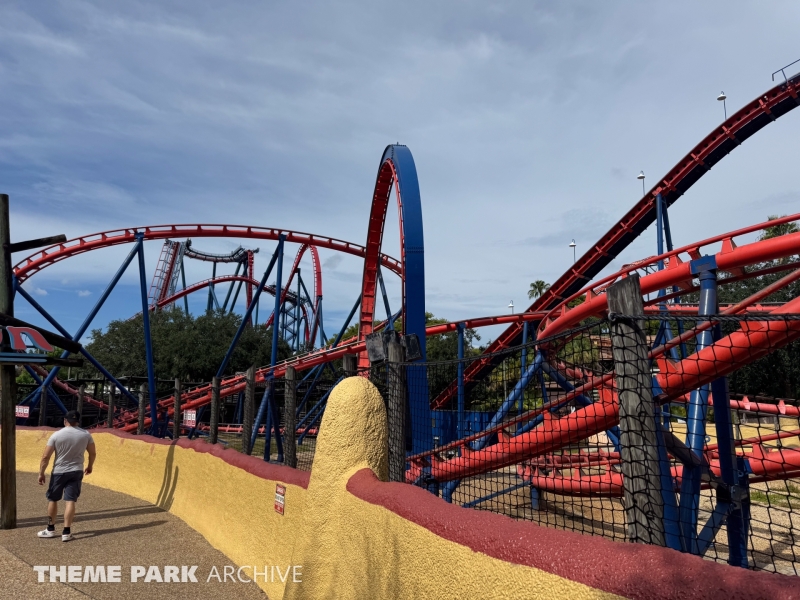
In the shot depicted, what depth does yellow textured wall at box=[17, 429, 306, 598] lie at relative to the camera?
461 cm

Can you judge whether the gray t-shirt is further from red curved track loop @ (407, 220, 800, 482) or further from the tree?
the tree

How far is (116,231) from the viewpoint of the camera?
1552 centimetres

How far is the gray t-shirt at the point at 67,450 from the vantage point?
6.22 metres

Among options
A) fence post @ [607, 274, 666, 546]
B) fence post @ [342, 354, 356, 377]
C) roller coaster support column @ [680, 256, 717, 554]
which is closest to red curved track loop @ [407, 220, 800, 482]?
roller coaster support column @ [680, 256, 717, 554]

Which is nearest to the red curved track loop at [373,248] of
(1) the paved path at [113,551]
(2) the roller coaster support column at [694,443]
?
(1) the paved path at [113,551]

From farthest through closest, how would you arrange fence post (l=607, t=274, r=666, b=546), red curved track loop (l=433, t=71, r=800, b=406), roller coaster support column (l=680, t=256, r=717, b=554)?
red curved track loop (l=433, t=71, r=800, b=406) → roller coaster support column (l=680, t=256, r=717, b=554) → fence post (l=607, t=274, r=666, b=546)

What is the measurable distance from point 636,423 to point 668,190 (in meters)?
13.7

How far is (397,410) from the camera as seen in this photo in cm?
386

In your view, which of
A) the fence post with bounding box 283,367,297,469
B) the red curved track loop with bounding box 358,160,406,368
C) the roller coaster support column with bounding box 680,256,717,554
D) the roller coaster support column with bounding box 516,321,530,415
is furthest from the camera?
the red curved track loop with bounding box 358,160,406,368

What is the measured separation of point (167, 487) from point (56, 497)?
70.6 inches

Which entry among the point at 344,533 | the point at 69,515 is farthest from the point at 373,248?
the point at 344,533

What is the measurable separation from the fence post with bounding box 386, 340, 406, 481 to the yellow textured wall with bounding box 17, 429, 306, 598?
73 centimetres

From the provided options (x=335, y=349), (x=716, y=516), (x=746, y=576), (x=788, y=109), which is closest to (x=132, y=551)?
(x=716, y=516)

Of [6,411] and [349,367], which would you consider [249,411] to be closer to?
[349,367]
